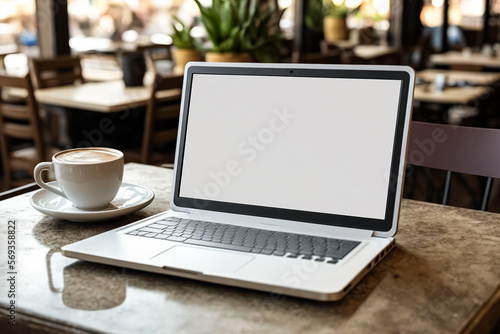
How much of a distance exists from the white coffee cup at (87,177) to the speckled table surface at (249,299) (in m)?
0.09

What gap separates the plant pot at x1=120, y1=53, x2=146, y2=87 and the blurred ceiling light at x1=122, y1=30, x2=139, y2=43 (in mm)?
1856

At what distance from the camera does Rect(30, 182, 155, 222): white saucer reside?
108 cm

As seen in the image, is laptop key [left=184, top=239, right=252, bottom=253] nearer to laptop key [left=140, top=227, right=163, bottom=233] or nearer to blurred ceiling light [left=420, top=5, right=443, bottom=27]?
laptop key [left=140, top=227, right=163, bottom=233]

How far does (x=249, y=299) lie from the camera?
2.65 feet

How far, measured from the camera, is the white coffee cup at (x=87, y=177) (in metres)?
1.07

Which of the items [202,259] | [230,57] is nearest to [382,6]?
[230,57]

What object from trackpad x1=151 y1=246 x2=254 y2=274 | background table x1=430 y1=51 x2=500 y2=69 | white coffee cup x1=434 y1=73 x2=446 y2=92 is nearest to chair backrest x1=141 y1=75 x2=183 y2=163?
white coffee cup x1=434 y1=73 x2=446 y2=92

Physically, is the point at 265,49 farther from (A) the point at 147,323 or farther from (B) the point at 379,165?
(A) the point at 147,323

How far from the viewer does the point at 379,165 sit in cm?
100

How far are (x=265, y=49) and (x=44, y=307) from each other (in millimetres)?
2460

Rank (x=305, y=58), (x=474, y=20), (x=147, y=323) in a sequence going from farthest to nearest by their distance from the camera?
(x=474, y=20), (x=305, y=58), (x=147, y=323)

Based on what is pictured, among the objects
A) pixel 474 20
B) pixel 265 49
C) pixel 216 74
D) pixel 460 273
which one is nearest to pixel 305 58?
pixel 265 49

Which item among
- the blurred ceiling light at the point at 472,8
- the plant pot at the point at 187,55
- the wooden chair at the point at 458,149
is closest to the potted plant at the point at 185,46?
the plant pot at the point at 187,55

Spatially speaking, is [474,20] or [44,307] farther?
[474,20]
